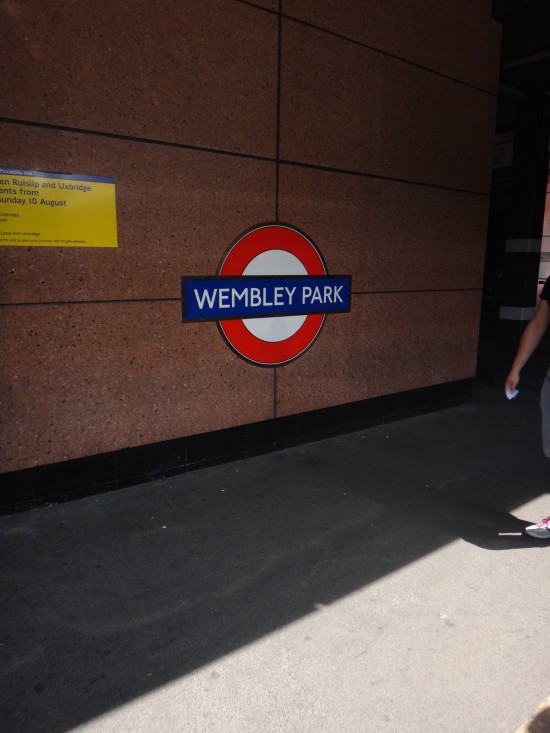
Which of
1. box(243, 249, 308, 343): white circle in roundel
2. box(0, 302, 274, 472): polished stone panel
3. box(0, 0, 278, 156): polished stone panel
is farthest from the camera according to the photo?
box(243, 249, 308, 343): white circle in roundel

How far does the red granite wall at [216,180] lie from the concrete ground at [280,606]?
0.73m

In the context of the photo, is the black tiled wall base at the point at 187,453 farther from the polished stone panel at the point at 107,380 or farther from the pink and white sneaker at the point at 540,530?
the pink and white sneaker at the point at 540,530

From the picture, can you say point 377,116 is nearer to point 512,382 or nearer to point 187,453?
point 512,382

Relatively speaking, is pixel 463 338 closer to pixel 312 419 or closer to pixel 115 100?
pixel 312 419

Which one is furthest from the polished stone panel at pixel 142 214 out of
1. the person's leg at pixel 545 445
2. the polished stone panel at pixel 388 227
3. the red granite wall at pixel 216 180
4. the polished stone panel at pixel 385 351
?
the person's leg at pixel 545 445

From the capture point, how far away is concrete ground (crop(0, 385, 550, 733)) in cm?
192

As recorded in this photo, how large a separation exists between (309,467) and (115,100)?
9.45 ft

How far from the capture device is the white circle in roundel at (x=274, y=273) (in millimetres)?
4160

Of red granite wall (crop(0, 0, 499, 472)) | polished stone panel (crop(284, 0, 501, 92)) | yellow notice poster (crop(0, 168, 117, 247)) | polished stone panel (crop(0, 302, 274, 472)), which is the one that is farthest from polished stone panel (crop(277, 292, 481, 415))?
polished stone panel (crop(284, 0, 501, 92))

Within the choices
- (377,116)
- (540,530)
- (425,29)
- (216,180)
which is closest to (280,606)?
(540,530)

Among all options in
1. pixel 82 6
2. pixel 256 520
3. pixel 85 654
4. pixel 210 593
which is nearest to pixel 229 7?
pixel 82 6

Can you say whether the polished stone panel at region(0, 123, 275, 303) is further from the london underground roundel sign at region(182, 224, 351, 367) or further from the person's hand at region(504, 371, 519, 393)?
the person's hand at region(504, 371, 519, 393)

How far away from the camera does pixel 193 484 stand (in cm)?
382

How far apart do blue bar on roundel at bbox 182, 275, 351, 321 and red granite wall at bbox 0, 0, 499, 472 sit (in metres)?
0.11
